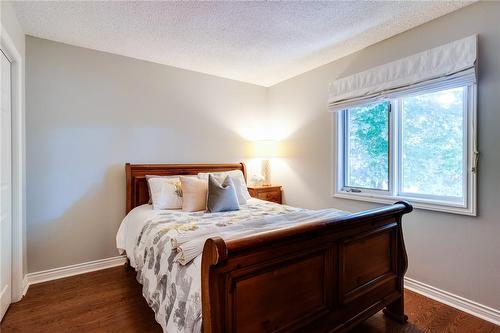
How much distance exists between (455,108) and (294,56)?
167 centimetres

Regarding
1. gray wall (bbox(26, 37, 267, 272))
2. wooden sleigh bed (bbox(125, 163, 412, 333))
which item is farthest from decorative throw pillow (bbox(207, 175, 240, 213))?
wooden sleigh bed (bbox(125, 163, 412, 333))

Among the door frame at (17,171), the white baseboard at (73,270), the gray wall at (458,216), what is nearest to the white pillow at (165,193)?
the white baseboard at (73,270)

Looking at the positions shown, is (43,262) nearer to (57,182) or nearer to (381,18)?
(57,182)

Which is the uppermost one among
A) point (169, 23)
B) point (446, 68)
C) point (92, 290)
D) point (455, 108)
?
point (169, 23)

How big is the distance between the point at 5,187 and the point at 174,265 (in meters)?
1.57

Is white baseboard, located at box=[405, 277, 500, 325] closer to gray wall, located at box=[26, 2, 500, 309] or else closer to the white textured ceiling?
gray wall, located at box=[26, 2, 500, 309]

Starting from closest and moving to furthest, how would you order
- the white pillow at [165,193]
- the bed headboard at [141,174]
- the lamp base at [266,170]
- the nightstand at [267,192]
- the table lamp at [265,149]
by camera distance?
the white pillow at [165,193], the bed headboard at [141,174], the nightstand at [267,192], the table lamp at [265,149], the lamp base at [266,170]

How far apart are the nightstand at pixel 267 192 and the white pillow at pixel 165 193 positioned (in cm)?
115

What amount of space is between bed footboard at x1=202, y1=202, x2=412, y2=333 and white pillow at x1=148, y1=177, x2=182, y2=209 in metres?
1.69

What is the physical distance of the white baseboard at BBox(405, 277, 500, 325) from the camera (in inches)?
77.1

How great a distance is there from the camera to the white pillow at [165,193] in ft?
8.91

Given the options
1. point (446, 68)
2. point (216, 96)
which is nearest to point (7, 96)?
point (216, 96)

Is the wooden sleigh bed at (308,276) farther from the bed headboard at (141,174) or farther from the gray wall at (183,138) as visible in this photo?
the bed headboard at (141,174)

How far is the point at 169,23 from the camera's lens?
2289mm
